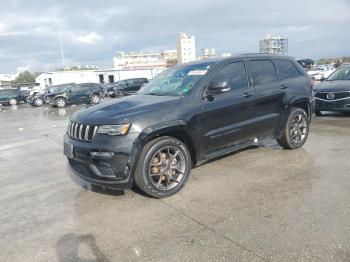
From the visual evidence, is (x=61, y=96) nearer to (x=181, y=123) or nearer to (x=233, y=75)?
(x=233, y=75)

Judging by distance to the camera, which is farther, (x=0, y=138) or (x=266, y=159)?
(x=0, y=138)

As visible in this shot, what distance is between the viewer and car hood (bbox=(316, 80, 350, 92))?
9.61 metres

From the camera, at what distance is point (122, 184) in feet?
13.9

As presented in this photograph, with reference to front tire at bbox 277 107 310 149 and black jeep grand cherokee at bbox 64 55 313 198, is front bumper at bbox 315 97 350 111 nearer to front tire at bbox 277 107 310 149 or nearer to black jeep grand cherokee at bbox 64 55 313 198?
front tire at bbox 277 107 310 149

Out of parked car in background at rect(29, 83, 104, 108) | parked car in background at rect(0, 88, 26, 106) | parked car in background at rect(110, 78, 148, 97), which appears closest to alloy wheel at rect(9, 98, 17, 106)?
parked car in background at rect(0, 88, 26, 106)

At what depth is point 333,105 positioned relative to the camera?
966cm

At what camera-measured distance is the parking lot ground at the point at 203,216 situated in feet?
10.6

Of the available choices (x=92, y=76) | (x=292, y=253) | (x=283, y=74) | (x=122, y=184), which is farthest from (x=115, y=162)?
(x=92, y=76)

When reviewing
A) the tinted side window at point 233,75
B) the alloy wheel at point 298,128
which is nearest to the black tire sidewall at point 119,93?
the alloy wheel at point 298,128

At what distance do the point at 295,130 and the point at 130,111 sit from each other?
11.6 ft

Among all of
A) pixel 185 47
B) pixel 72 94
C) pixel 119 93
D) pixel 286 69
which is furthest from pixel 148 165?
pixel 185 47

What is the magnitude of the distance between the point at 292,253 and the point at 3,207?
3.71 m

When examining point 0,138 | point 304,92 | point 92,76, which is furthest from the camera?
point 92,76

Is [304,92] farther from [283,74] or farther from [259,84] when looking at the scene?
[259,84]
